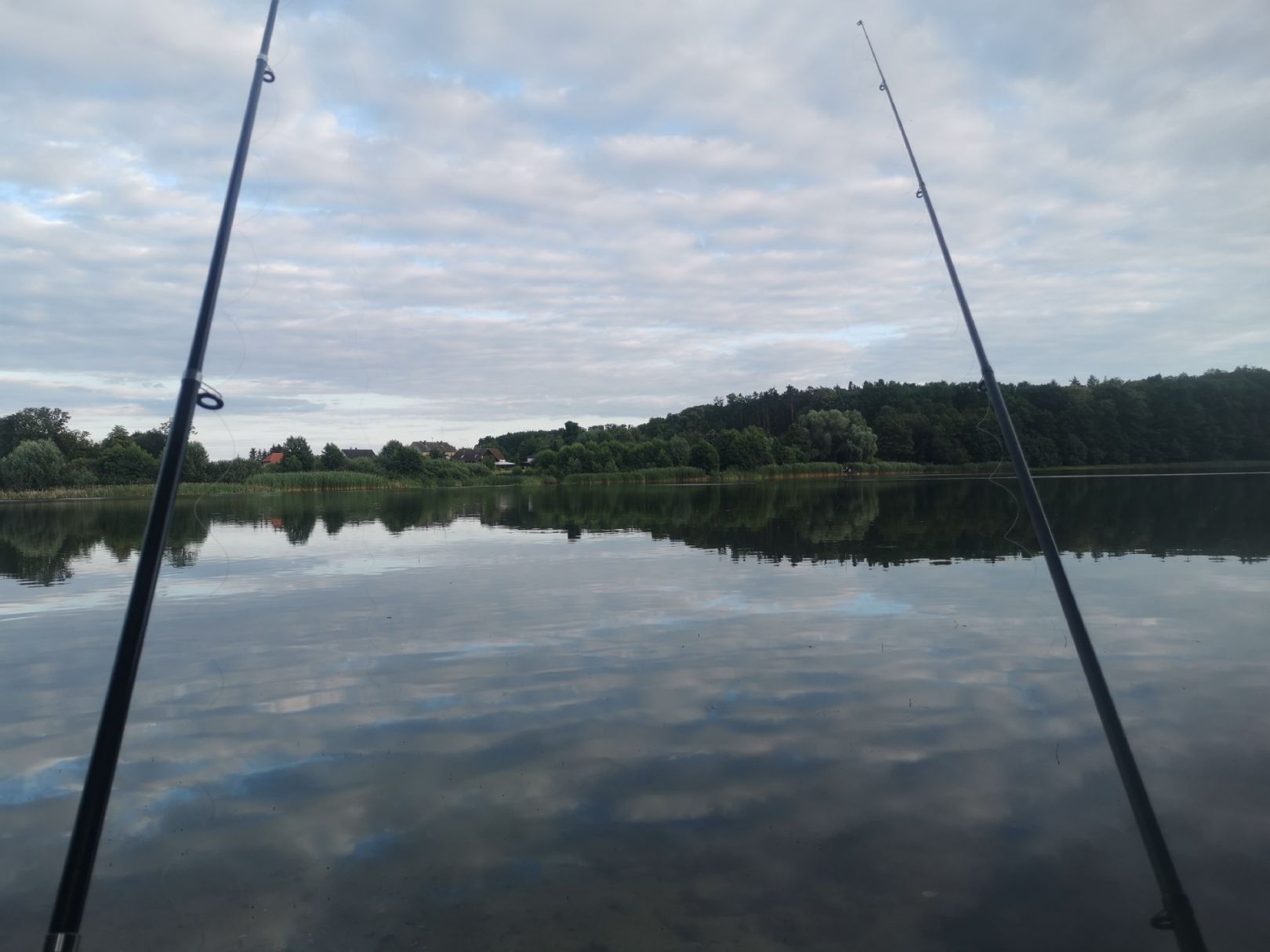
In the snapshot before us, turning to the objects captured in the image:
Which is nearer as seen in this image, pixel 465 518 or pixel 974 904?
pixel 974 904

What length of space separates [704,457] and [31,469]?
69704 mm

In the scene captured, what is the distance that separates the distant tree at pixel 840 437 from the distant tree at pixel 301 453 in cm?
5883

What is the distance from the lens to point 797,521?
107 feet

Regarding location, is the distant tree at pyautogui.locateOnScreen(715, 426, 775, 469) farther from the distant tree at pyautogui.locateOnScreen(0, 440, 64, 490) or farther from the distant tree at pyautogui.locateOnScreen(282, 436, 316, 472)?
the distant tree at pyautogui.locateOnScreen(0, 440, 64, 490)

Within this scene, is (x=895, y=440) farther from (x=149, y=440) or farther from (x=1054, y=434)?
(x=149, y=440)

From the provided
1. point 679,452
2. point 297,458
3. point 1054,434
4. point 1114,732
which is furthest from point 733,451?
point 1114,732

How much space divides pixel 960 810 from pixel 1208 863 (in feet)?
4.79

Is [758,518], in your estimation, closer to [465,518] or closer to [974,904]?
[465,518]

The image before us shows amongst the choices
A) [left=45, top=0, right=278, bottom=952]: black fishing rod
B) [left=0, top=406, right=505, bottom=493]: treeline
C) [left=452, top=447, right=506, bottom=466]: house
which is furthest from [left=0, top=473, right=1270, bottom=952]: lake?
[left=452, top=447, right=506, bottom=466]: house

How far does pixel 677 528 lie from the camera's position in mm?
30172

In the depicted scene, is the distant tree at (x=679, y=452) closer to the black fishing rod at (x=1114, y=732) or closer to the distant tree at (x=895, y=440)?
the distant tree at (x=895, y=440)

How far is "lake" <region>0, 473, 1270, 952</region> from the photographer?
16.2ft

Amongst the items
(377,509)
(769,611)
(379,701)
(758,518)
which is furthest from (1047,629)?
(377,509)

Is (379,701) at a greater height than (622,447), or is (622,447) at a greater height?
(622,447)
